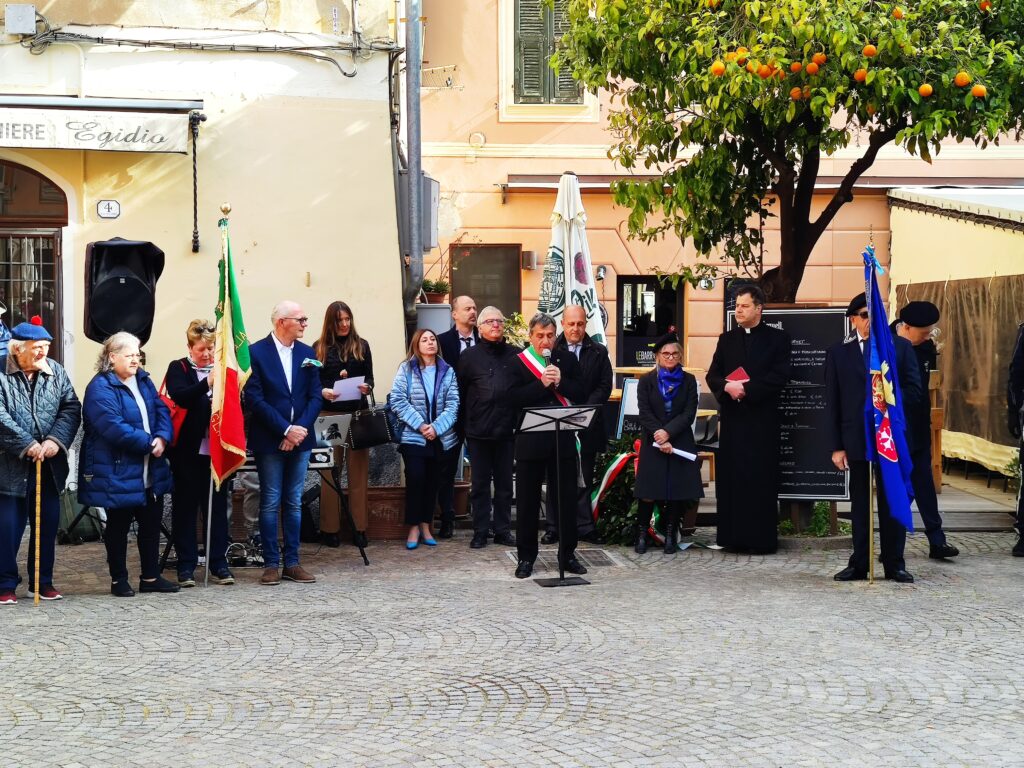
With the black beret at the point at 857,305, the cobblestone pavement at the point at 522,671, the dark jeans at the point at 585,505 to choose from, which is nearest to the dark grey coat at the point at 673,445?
the dark jeans at the point at 585,505

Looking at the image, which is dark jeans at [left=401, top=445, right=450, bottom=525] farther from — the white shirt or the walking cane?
the walking cane

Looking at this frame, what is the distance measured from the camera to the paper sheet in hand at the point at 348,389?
10.0 metres

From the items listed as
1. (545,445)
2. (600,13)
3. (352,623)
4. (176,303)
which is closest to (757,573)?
(545,445)

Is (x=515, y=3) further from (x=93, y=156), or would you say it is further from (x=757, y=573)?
(x=757, y=573)

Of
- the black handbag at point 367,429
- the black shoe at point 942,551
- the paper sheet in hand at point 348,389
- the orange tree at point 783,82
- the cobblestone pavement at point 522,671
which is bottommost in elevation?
the cobblestone pavement at point 522,671

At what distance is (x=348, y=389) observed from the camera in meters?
10.1

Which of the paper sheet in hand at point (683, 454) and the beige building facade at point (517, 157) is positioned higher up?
the beige building facade at point (517, 157)

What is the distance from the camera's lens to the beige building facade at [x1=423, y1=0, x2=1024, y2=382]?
1892 cm

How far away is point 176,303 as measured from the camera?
12.6 metres

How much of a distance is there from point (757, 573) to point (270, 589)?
334cm

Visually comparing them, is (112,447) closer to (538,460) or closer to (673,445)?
(538,460)

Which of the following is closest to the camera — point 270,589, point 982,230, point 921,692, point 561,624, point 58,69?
point 921,692

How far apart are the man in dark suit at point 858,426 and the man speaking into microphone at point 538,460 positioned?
1.82 metres

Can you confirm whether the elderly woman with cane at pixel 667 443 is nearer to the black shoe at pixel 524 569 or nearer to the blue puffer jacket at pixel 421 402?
the black shoe at pixel 524 569
